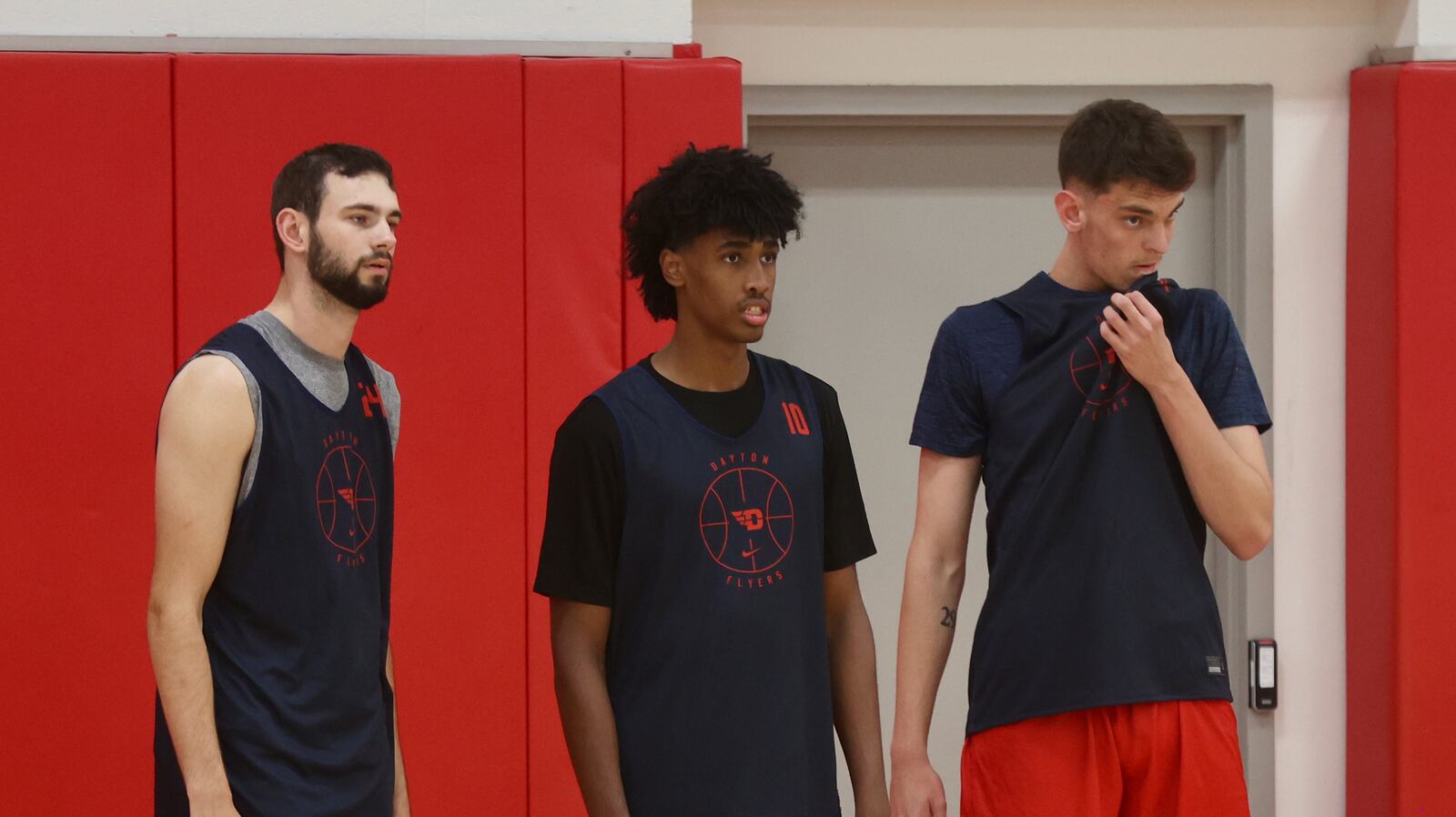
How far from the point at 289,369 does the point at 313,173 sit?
31 cm

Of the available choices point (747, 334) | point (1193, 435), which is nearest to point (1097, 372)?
point (1193, 435)

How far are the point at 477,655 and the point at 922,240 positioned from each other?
1.46m

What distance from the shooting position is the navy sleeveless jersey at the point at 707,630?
186cm

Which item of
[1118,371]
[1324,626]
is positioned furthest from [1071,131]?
[1324,626]

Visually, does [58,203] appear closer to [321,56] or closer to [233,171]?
[233,171]

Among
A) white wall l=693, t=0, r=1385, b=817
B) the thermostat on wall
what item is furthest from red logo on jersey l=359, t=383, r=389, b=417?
the thermostat on wall

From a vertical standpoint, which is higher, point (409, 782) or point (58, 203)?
point (58, 203)

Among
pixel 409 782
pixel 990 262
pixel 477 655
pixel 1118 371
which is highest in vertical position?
pixel 990 262

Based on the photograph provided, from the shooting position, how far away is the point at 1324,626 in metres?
3.52

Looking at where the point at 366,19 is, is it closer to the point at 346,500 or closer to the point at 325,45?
the point at 325,45

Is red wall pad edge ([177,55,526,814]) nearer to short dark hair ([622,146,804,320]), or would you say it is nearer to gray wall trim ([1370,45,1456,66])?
short dark hair ([622,146,804,320])

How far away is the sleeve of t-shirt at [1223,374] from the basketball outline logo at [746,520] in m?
0.64

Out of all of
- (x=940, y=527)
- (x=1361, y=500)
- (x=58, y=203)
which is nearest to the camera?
(x=940, y=527)

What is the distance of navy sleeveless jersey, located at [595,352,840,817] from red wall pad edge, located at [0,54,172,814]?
160 cm
